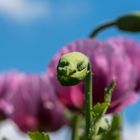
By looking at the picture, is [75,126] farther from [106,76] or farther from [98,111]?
[98,111]

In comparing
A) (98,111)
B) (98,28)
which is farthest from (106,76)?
(98,111)

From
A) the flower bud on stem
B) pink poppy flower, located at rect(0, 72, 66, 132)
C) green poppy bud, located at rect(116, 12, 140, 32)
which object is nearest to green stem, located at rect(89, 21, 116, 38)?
green poppy bud, located at rect(116, 12, 140, 32)

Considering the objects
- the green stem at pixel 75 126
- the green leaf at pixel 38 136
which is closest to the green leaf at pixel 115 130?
the green stem at pixel 75 126

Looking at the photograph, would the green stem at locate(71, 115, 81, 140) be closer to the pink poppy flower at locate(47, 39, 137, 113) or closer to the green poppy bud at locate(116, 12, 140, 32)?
the pink poppy flower at locate(47, 39, 137, 113)

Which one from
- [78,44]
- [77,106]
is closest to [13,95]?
[77,106]

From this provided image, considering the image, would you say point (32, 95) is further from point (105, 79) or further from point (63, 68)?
point (63, 68)
